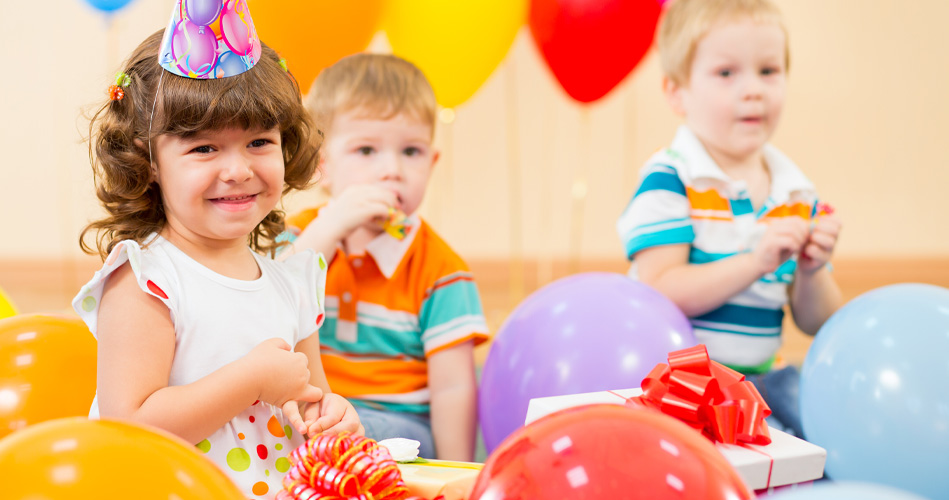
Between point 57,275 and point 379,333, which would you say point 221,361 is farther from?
point 57,275

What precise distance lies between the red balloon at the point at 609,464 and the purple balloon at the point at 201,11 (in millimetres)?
510

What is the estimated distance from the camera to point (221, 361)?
2.80 feet

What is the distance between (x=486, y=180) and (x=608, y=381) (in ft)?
7.55

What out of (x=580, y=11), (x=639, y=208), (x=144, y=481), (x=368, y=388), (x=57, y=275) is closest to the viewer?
(x=144, y=481)

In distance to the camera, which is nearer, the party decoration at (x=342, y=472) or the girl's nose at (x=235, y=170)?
the party decoration at (x=342, y=472)

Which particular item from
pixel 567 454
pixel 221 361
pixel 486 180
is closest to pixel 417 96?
pixel 221 361

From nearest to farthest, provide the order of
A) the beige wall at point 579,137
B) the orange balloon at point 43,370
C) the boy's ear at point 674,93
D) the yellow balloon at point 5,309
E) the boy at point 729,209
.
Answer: the orange balloon at point 43,370 < the yellow balloon at point 5,309 < the boy at point 729,209 < the boy's ear at point 674,93 < the beige wall at point 579,137

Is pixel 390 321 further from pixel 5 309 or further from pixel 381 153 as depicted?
pixel 5 309

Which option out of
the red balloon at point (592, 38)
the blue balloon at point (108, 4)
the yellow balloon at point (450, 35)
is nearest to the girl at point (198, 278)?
the yellow balloon at point (450, 35)

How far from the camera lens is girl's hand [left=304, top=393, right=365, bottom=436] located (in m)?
0.84

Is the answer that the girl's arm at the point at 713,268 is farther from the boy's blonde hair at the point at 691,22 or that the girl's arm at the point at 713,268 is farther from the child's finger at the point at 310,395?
the child's finger at the point at 310,395

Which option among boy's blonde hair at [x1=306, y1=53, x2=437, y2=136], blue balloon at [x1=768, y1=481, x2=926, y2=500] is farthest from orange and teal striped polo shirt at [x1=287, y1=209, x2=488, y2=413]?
blue balloon at [x1=768, y1=481, x2=926, y2=500]

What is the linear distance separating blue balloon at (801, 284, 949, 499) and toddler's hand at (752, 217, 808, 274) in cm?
17

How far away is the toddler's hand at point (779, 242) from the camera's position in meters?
1.25
